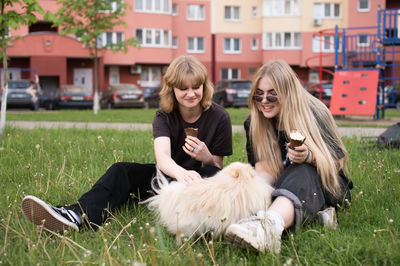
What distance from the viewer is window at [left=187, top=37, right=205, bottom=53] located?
38178 mm

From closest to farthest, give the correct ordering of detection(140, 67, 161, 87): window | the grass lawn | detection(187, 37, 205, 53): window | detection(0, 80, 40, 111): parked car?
the grass lawn < detection(0, 80, 40, 111): parked car < detection(140, 67, 161, 87): window < detection(187, 37, 205, 53): window

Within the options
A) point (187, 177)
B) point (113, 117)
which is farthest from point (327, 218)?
point (113, 117)

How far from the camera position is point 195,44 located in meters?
38.2

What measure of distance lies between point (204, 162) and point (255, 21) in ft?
122

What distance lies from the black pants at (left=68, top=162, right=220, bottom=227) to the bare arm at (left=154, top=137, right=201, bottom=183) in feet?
0.64

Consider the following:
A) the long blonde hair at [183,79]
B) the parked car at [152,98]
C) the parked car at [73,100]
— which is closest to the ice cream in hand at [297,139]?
the long blonde hair at [183,79]

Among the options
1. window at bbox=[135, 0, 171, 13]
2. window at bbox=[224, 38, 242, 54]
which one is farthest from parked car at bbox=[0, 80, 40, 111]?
window at bbox=[224, 38, 242, 54]

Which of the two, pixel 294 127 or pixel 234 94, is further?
pixel 234 94

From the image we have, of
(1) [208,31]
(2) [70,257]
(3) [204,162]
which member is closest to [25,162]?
(3) [204,162]

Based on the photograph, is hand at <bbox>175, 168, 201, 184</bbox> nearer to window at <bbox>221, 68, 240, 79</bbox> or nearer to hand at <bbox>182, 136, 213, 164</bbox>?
hand at <bbox>182, 136, 213, 164</bbox>

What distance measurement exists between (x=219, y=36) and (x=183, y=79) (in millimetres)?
36098

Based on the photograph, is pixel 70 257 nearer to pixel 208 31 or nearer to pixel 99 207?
pixel 99 207

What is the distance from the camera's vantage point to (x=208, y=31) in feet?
126

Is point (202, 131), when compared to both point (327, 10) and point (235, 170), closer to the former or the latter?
point (235, 170)
